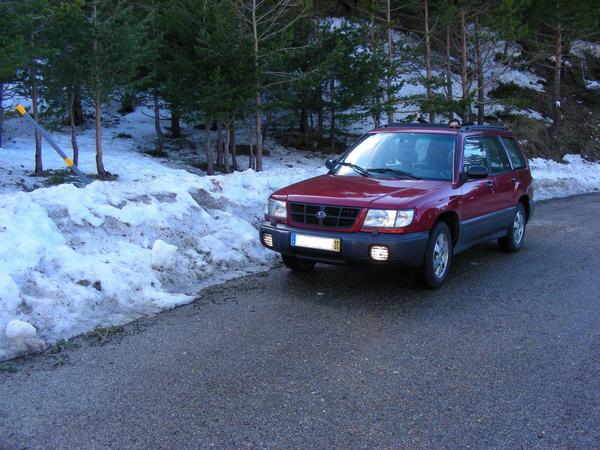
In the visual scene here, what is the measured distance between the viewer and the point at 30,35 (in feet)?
55.8

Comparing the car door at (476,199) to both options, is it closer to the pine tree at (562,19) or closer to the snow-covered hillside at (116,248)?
the snow-covered hillside at (116,248)

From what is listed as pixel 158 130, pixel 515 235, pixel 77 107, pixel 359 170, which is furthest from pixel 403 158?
pixel 77 107

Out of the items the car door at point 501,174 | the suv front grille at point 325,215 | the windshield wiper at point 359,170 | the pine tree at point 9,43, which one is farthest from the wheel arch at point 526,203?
the pine tree at point 9,43

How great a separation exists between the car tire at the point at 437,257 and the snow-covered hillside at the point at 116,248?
2.11 metres

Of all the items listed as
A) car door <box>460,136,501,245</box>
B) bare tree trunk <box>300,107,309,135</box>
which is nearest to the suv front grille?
car door <box>460,136,501,245</box>

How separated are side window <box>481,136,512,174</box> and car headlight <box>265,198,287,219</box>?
298 centimetres

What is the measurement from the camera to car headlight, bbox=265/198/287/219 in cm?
654

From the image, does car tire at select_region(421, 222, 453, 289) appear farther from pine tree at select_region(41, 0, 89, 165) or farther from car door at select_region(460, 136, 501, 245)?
pine tree at select_region(41, 0, 89, 165)

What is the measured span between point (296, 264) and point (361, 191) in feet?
4.43

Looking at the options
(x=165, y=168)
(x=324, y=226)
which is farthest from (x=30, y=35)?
(x=324, y=226)

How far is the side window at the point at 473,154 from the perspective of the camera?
715 centimetres

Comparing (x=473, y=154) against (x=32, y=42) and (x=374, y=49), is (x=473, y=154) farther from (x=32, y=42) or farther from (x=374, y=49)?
(x=374, y=49)

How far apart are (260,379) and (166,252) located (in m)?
2.77

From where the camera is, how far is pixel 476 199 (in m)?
7.14
